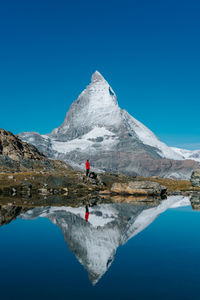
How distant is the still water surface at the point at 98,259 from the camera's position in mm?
16469

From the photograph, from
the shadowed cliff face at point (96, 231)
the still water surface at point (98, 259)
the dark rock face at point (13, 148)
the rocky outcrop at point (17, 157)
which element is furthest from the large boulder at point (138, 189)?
the dark rock face at point (13, 148)

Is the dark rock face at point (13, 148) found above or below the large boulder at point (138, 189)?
above

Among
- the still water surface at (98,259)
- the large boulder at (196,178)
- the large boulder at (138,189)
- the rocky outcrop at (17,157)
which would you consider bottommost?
the still water surface at (98,259)

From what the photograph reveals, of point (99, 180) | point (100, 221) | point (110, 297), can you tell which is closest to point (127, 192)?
point (99, 180)

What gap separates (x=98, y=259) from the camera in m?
21.9

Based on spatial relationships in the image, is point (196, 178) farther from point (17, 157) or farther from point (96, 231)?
point (96, 231)

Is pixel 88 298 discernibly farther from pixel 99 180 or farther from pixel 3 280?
pixel 99 180

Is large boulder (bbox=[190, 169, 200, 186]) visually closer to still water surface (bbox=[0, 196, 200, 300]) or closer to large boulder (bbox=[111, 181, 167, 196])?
large boulder (bbox=[111, 181, 167, 196])

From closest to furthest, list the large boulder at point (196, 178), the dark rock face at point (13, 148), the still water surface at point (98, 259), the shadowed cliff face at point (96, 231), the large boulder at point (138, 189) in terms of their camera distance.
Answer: the still water surface at point (98, 259)
the shadowed cliff face at point (96, 231)
the large boulder at point (138, 189)
the large boulder at point (196, 178)
the dark rock face at point (13, 148)

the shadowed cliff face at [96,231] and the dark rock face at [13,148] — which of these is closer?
the shadowed cliff face at [96,231]

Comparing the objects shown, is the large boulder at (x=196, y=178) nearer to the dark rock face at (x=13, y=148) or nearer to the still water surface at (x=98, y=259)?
the dark rock face at (x=13, y=148)

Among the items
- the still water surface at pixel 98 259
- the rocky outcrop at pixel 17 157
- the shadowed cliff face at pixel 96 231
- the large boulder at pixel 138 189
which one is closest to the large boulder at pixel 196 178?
the large boulder at pixel 138 189

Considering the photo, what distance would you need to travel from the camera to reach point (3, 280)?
17.6m

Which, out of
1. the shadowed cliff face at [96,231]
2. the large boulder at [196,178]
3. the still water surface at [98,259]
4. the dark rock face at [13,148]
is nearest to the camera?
the still water surface at [98,259]
